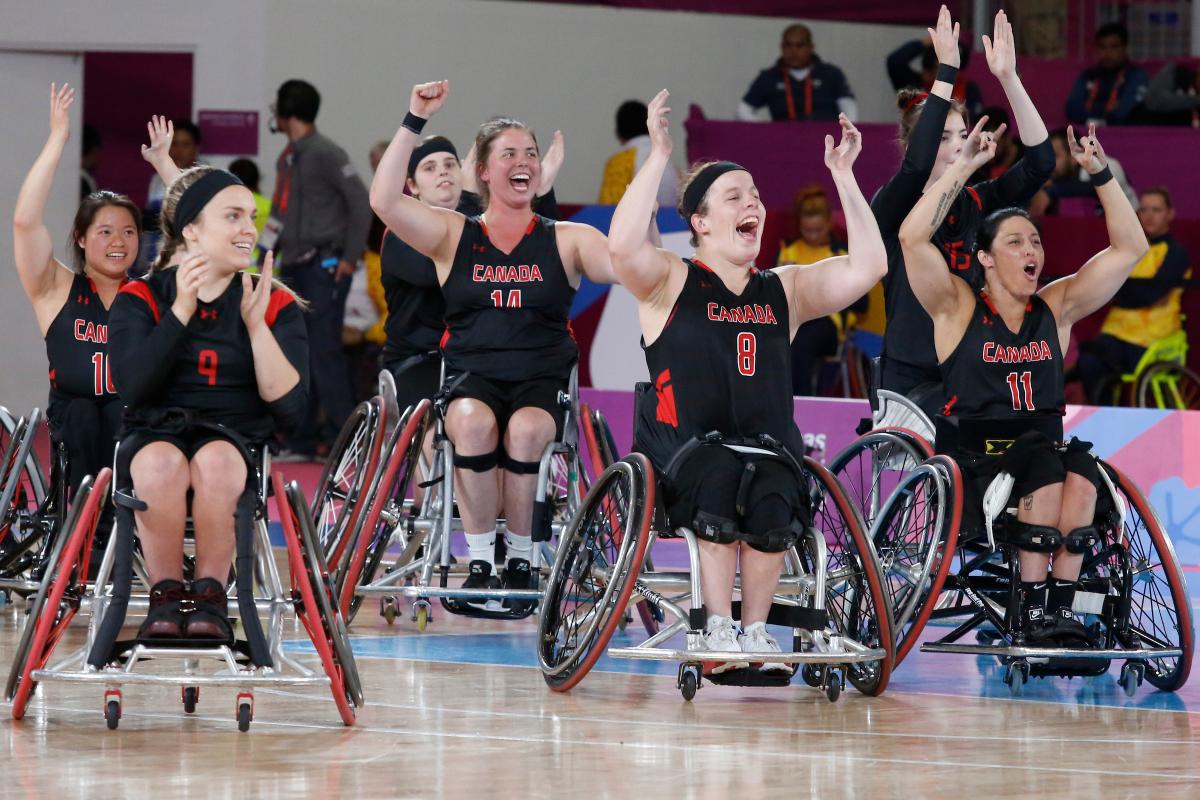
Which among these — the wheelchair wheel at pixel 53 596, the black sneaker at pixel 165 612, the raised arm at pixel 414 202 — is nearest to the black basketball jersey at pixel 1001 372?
the raised arm at pixel 414 202

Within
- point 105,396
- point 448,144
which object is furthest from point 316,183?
point 105,396

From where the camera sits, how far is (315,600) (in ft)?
13.7

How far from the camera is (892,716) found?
457 centimetres

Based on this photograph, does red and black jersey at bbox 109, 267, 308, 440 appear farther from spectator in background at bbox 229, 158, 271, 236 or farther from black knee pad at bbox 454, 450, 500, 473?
spectator in background at bbox 229, 158, 271, 236

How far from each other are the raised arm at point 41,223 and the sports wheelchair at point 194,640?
3.98 feet

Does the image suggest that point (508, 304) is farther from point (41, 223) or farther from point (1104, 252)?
point (1104, 252)

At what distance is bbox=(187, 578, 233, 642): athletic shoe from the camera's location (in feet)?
13.6

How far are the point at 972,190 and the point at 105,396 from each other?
2.57 m

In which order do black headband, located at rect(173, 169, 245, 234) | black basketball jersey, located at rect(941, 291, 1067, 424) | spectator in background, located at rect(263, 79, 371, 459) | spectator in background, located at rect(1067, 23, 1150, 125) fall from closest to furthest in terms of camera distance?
black headband, located at rect(173, 169, 245, 234), black basketball jersey, located at rect(941, 291, 1067, 424), spectator in background, located at rect(263, 79, 371, 459), spectator in background, located at rect(1067, 23, 1150, 125)

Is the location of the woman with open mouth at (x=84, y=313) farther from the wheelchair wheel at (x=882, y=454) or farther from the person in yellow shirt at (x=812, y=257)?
the person in yellow shirt at (x=812, y=257)

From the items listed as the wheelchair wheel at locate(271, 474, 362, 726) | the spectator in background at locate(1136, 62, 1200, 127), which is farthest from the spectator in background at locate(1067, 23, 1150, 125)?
the wheelchair wheel at locate(271, 474, 362, 726)

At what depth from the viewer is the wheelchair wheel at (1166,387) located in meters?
10.1

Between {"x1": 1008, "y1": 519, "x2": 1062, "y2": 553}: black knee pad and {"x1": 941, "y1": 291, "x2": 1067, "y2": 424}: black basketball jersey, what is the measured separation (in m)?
0.35

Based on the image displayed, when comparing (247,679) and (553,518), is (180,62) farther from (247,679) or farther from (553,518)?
(247,679)
